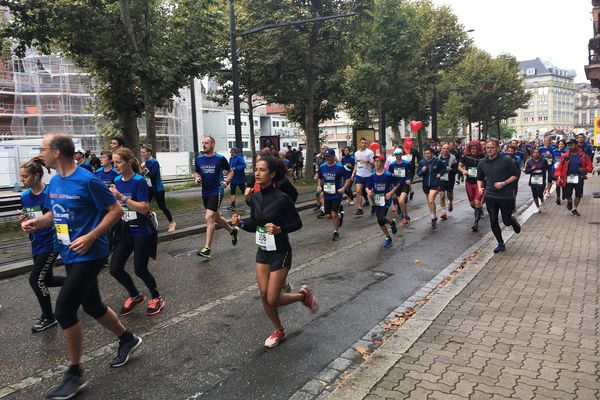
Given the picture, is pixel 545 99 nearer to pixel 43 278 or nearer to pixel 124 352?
pixel 43 278

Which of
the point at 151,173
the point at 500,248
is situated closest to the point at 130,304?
the point at 151,173

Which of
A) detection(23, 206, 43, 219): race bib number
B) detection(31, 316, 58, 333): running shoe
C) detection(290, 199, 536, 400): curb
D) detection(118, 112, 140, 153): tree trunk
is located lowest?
detection(290, 199, 536, 400): curb

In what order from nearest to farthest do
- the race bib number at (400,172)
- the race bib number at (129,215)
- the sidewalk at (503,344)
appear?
1. the sidewalk at (503,344)
2. the race bib number at (129,215)
3. the race bib number at (400,172)

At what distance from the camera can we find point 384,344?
416 cm

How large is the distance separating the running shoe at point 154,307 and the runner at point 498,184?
5.36m

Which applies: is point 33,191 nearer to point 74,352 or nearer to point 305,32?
point 74,352

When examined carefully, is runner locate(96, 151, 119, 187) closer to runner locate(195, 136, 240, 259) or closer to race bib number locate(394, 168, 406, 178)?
runner locate(195, 136, 240, 259)

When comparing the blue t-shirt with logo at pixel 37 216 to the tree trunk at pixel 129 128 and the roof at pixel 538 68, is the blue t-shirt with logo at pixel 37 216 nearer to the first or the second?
the tree trunk at pixel 129 128

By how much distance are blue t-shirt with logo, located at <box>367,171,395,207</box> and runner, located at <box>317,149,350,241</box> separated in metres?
0.73

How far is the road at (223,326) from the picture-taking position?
145 inches

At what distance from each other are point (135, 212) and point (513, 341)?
12.8ft

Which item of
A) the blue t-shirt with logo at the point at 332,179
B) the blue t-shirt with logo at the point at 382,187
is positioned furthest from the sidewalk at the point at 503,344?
the blue t-shirt with logo at the point at 332,179

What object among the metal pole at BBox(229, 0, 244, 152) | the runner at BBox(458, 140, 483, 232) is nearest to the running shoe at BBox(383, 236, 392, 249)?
the runner at BBox(458, 140, 483, 232)

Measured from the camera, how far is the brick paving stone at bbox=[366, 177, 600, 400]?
3350mm
